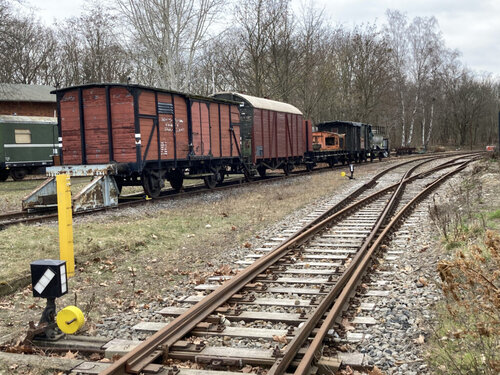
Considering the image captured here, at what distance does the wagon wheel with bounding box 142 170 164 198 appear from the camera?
47.0ft

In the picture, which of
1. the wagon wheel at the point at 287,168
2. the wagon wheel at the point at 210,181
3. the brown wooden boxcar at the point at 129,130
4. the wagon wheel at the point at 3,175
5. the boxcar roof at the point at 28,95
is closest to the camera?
the brown wooden boxcar at the point at 129,130

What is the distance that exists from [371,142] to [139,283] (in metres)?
33.3

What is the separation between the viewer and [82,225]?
9.92 metres

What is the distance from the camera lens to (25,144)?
26.2m

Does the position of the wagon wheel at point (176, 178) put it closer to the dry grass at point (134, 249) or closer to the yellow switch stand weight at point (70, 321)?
the dry grass at point (134, 249)

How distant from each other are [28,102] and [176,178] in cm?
2336

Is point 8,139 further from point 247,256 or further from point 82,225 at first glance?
point 247,256

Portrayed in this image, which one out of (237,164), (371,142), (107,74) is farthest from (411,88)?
(237,164)

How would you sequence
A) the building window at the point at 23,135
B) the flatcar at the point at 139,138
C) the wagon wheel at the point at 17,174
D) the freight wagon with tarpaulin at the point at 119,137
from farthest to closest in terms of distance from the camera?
1. the wagon wheel at the point at 17,174
2. the building window at the point at 23,135
3. the flatcar at the point at 139,138
4. the freight wagon with tarpaulin at the point at 119,137

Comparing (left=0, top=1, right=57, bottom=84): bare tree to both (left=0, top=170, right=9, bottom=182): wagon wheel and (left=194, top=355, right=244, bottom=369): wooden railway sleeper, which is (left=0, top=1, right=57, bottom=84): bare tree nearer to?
(left=0, top=170, right=9, bottom=182): wagon wheel

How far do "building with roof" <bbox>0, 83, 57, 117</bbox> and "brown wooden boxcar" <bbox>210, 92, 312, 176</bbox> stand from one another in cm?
1847

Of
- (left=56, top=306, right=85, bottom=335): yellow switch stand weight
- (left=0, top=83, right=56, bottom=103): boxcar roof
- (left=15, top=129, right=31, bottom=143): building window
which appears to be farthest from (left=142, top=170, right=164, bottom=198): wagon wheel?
(left=0, top=83, right=56, bottom=103): boxcar roof

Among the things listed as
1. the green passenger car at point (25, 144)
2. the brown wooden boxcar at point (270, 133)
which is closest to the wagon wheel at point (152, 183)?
the brown wooden boxcar at point (270, 133)

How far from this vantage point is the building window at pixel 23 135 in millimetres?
25891
